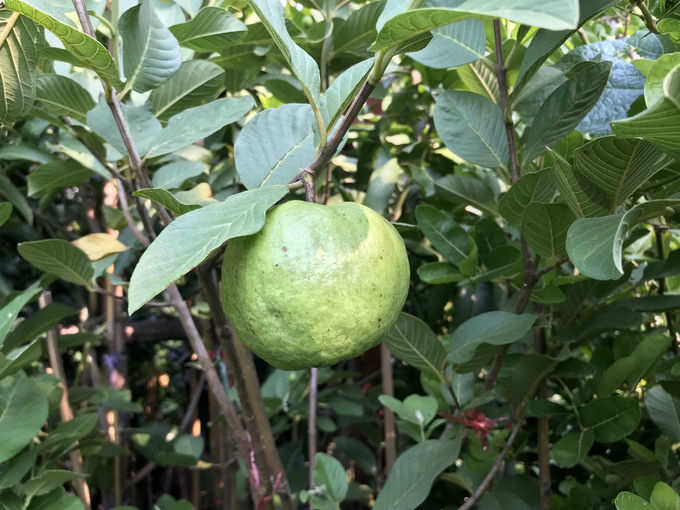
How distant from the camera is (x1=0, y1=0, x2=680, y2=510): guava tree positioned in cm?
49

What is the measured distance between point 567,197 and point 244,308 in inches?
12.4

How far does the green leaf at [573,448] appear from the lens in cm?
84

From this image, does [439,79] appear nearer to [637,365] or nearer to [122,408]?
[637,365]

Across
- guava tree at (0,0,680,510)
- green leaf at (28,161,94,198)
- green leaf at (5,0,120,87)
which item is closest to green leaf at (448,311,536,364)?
guava tree at (0,0,680,510)

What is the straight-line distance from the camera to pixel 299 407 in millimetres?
1325

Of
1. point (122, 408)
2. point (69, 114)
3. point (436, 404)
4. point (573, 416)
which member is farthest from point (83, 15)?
point (122, 408)

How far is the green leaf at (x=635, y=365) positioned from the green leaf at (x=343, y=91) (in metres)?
0.54

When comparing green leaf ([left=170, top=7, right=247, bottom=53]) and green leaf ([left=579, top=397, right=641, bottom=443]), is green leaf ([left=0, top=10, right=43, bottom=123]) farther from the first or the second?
green leaf ([left=579, top=397, right=641, bottom=443])

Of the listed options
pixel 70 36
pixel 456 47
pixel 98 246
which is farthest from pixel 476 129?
pixel 98 246

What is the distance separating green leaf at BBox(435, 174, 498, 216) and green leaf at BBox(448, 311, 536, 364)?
0.18 m

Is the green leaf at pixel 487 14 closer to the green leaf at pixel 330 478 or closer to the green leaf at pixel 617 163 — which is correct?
the green leaf at pixel 617 163

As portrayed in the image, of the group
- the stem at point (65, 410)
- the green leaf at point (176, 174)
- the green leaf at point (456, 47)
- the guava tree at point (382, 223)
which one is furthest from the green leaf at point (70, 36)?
the stem at point (65, 410)

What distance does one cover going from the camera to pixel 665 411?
0.85 m

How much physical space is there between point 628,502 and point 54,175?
85cm
